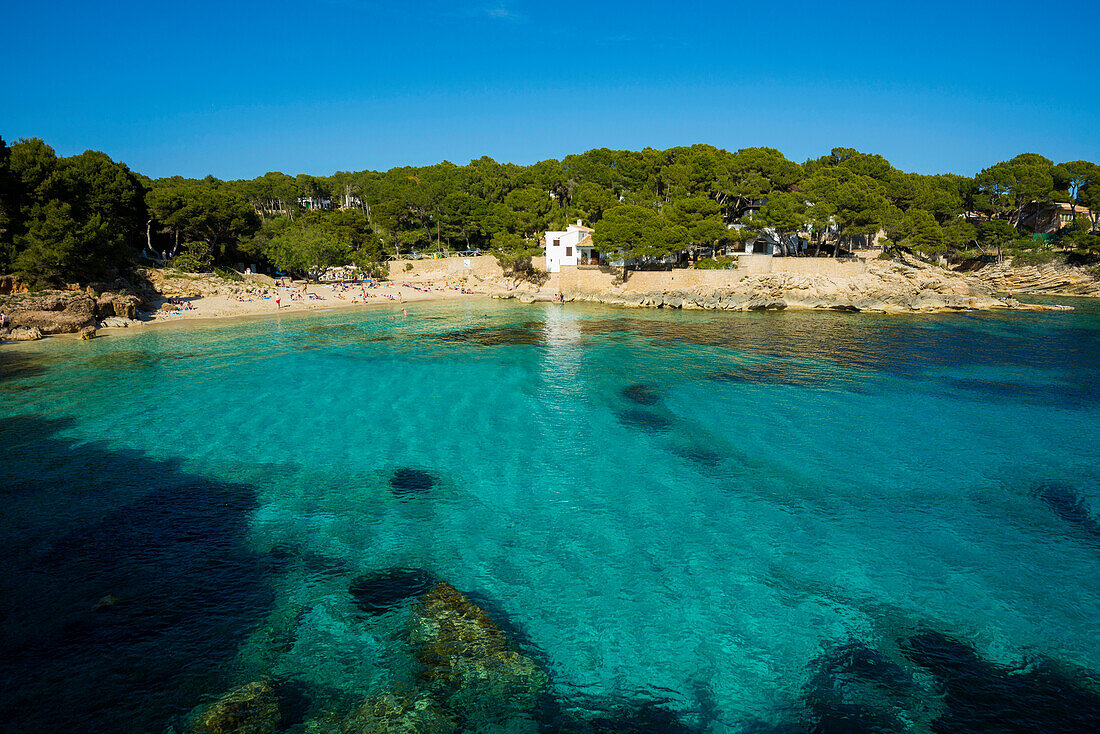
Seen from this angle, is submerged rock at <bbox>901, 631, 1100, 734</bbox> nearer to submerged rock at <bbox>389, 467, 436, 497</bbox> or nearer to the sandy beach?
submerged rock at <bbox>389, 467, 436, 497</bbox>

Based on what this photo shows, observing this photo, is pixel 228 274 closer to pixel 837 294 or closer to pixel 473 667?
pixel 473 667

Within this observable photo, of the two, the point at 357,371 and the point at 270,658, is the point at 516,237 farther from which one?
the point at 270,658

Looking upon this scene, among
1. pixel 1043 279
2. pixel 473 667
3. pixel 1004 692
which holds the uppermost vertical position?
pixel 1043 279

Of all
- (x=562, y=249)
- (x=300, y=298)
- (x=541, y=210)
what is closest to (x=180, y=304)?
(x=300, y=298)

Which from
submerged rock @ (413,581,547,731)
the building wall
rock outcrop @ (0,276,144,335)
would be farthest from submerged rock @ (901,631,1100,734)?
the building wall

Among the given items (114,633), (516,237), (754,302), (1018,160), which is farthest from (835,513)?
(1018,160)

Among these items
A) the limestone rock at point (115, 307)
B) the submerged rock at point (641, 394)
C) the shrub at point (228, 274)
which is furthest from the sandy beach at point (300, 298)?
the submerged rock at point (641, 394)

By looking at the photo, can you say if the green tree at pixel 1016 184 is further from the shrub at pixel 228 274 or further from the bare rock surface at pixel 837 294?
the shrub at pixel 228 274
